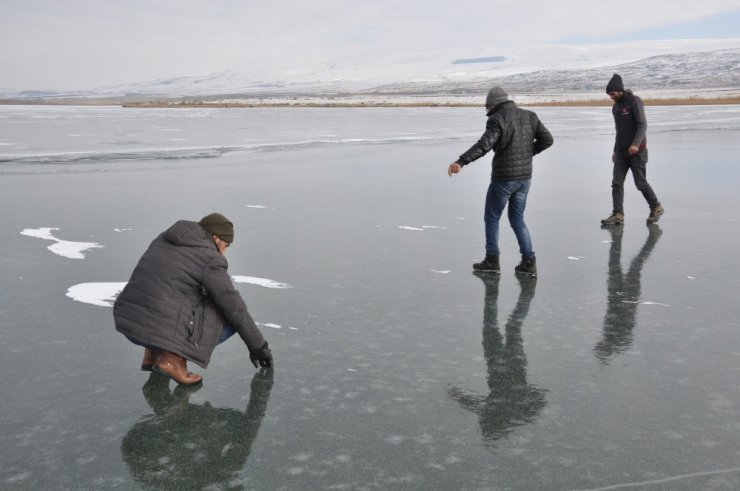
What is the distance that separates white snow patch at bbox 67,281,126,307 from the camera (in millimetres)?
5980

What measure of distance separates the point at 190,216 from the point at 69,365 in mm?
5611

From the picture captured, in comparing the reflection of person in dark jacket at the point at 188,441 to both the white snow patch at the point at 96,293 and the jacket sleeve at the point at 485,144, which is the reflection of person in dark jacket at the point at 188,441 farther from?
the jacket sleeve at the point at 485,144

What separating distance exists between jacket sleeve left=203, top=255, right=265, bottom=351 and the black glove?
9 centimetres

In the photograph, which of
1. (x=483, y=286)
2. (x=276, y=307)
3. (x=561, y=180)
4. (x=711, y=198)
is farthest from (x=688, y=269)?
(x=561, y=180)

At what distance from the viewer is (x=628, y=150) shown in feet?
31.8

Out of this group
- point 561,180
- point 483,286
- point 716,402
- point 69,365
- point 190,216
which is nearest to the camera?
point 716,402

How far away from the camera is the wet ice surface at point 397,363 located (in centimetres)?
335

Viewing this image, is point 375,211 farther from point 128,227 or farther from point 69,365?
point 69,365

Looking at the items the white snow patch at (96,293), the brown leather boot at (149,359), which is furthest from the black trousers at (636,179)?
the brown leather boot at (149,359)

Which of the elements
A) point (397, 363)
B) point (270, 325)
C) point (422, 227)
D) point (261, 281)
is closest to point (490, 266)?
point (261, 281)

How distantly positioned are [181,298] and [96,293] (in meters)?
2.44

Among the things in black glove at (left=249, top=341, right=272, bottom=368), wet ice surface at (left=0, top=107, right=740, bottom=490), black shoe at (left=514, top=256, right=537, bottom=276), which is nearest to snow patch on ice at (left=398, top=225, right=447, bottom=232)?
wet ice surface at (left=0, top=107, right=740, bottom=490)

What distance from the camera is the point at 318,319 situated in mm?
5523

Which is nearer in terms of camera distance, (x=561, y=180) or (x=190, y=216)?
(x=190, y=216)
